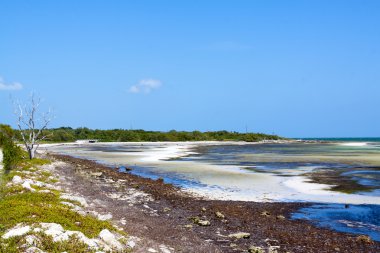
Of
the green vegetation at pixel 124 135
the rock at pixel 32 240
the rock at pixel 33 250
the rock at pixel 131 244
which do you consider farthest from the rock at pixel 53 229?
the green vegetation at pixel 124 135

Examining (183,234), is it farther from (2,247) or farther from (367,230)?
(367,230)

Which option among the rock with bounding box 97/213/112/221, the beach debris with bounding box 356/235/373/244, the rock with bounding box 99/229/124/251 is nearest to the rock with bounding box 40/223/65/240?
the rock with bounding box 99/229/124/251

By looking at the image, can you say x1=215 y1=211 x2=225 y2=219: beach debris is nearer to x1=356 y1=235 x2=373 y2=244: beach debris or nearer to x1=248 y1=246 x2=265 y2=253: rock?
x1=248 y1=246 x2=265 y2=253: rock

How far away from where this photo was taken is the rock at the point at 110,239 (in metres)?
10.4

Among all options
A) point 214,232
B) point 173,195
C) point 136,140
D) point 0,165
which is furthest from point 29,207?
point 136,140

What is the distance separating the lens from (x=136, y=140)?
14512 centimetres

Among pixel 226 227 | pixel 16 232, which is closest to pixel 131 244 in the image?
pixel 16 232

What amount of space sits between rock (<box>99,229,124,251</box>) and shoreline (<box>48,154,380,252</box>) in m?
1.70

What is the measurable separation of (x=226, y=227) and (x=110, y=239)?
5.06m

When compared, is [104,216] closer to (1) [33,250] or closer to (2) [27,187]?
(2) [27,187]

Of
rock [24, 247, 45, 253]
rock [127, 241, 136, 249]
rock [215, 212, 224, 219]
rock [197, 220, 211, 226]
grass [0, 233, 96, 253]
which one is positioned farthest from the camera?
rock [215, 212, 224, 219]

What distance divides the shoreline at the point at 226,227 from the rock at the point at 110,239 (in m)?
1.70

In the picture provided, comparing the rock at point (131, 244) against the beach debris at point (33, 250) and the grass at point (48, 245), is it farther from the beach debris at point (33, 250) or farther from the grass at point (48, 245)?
the beach debris at point (33, 250)

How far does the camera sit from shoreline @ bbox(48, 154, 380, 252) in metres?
12.0
